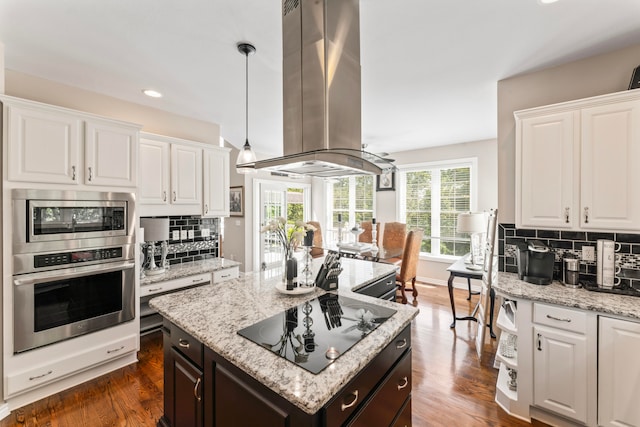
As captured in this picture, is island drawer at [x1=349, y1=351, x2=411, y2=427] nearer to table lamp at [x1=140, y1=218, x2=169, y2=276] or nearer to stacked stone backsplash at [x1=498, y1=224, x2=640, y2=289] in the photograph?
stacked stone backsplash at [x1=498, y1=224, x2=640, y2=289]

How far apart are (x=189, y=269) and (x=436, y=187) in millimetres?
4429

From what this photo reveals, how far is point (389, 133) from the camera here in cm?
419

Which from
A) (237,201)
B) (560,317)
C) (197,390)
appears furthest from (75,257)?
(560,317)

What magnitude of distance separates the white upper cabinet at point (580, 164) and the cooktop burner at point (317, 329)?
1.66 m

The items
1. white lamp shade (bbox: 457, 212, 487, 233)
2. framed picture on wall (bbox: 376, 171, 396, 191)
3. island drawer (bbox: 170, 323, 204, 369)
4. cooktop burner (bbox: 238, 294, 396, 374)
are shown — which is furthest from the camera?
framed picture on wall (bbox: 376, 171, 396, 191)

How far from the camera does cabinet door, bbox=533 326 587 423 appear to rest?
1.71m

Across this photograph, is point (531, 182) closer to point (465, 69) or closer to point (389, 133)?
point (465, 69)

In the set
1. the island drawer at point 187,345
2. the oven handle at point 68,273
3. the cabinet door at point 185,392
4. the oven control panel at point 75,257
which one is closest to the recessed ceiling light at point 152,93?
the oven control panel at point 75,257

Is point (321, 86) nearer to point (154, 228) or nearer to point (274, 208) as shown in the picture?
point (154, 228)

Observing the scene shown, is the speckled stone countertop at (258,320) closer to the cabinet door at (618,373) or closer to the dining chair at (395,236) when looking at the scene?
the cabinet door at (618,373)

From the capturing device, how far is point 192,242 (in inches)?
141

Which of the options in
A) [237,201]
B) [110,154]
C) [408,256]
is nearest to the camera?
[110,154]

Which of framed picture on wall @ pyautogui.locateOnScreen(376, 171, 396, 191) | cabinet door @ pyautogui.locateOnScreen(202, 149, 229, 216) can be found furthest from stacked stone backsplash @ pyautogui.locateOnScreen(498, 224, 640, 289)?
cabinet door @ pyautogui.locateOnScreen(202, 149, 229, 216)

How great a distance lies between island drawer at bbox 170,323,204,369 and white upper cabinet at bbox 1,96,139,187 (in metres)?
1.69
